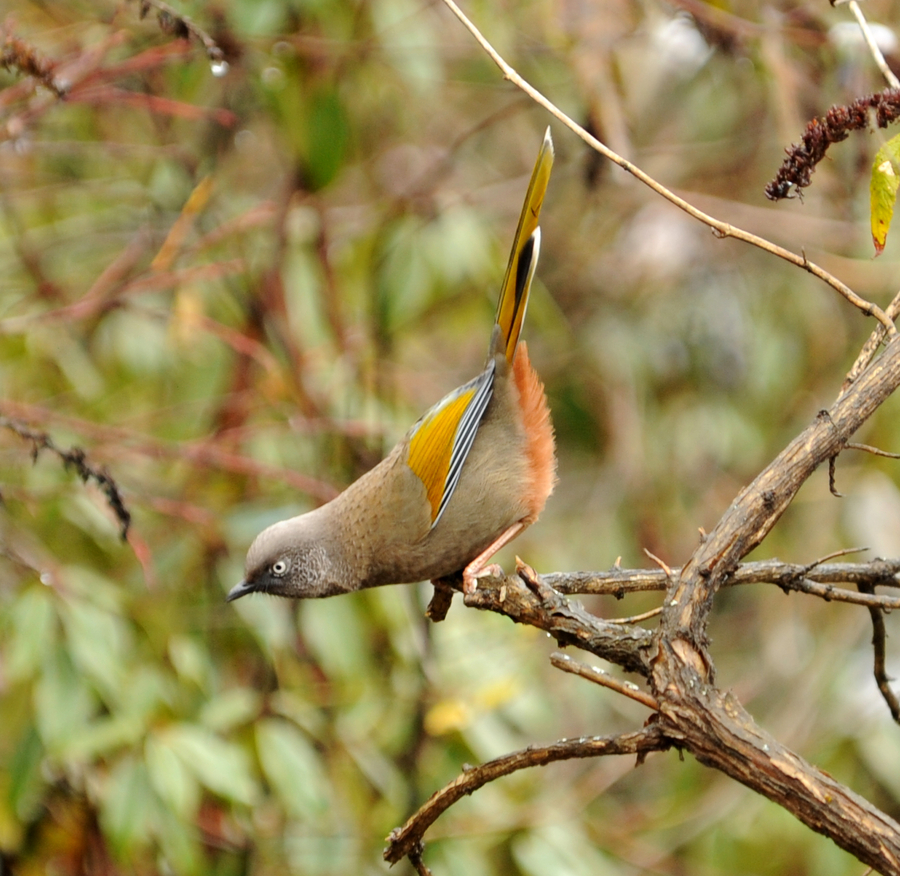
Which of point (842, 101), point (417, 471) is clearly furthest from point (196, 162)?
point (842, 101)

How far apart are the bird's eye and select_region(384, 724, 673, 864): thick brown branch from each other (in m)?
1.55

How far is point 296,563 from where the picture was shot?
370 centimetres

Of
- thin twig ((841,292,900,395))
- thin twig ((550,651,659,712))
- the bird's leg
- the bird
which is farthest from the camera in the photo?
the bird

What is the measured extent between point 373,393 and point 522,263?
89.1 inches

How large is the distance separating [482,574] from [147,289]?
2.37 m

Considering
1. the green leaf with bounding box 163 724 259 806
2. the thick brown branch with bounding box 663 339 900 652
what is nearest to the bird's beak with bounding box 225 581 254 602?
the green leaf with bounding box 163 724 259 806

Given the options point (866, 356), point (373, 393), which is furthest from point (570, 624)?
point (373, 393)

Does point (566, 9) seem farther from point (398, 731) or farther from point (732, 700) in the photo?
point (732, 700)

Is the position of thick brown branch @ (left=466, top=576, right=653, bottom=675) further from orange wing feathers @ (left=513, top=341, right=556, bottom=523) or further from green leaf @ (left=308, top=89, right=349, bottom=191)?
green leaf @ (left=308, top=89, right=349, bottom=191)

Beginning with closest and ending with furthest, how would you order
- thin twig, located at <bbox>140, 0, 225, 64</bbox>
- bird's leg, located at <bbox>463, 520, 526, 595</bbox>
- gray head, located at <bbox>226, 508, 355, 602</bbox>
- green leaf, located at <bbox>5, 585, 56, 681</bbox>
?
thin twig, located at <bbox>140, 0, 225, 64</bbox>, bird's leg, located at <bbox>463, 520, 526, 595</bbox>, gray head, located at <bbox>226, 508, 355, 602</bbox>, green leaf, located at <bbox>5, 585, 56, 681</bbox>

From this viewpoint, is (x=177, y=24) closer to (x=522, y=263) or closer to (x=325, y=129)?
(x=522, y=263)

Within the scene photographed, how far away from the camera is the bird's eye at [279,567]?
3.71 m

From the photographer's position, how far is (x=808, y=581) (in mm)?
2398

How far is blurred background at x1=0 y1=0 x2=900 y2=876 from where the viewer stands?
4.29m
